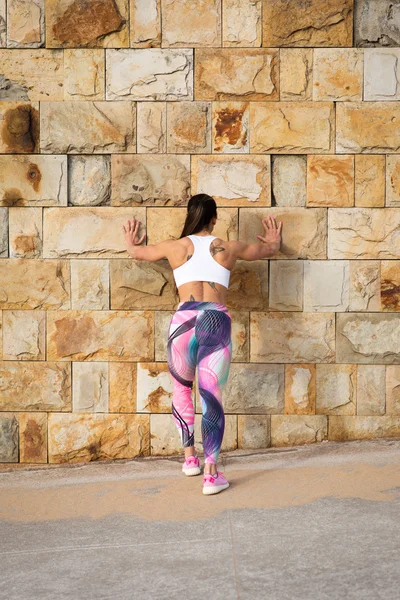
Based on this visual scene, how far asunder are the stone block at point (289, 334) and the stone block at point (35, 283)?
138 cm

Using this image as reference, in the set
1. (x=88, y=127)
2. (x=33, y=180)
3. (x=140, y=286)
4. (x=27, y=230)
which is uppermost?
(x=88, y=127)

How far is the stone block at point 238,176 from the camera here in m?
4.85

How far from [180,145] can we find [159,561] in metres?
2.88

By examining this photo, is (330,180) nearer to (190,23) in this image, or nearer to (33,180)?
(190,23)

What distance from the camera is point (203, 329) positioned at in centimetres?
418

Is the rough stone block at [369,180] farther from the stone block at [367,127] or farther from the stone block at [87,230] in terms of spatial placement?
the stone block at [87,230]

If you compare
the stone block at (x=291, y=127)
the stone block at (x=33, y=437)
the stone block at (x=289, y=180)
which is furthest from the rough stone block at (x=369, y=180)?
the stone block at (x=33, y=437)

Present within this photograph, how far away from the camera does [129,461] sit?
4.91m

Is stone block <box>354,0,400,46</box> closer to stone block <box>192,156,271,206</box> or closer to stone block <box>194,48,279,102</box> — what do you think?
stone block <box>194,48,279,102</box>

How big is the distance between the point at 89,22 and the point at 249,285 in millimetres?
2167

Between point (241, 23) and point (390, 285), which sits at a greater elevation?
point (241, 23)

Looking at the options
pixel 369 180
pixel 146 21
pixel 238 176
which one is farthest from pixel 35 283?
pixel 369 180

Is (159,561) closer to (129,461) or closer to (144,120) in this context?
(129,461)

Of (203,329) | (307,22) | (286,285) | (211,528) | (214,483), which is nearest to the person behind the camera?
(211,528)
